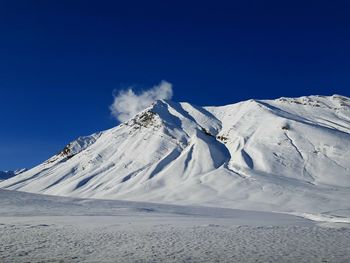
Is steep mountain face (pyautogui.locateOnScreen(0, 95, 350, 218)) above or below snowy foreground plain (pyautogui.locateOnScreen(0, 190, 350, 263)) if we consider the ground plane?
above

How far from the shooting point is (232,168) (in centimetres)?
14800

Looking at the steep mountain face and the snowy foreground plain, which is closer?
the snowy foreground plain

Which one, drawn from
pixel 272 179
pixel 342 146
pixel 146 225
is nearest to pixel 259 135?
pixel 342 146

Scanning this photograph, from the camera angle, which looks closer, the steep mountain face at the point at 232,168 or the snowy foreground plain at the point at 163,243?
the snowy foreground plain at the point at 163,243

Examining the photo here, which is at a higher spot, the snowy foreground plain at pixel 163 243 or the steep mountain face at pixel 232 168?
the steep mountain face at pixel 232 168

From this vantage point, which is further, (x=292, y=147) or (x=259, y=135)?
(x=259, y=135)

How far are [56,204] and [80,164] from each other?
149385 mm

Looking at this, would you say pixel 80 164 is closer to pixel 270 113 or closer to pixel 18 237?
pixel 270 113

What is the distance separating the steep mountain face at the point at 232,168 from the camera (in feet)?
367

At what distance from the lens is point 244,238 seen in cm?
2394

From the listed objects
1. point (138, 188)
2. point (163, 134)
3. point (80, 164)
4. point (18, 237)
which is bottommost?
point (18, 237)

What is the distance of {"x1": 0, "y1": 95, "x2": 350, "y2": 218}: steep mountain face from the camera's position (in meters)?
112

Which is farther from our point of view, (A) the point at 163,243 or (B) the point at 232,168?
(B) the point at 232,168

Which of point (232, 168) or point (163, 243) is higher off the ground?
point (232, 168)
